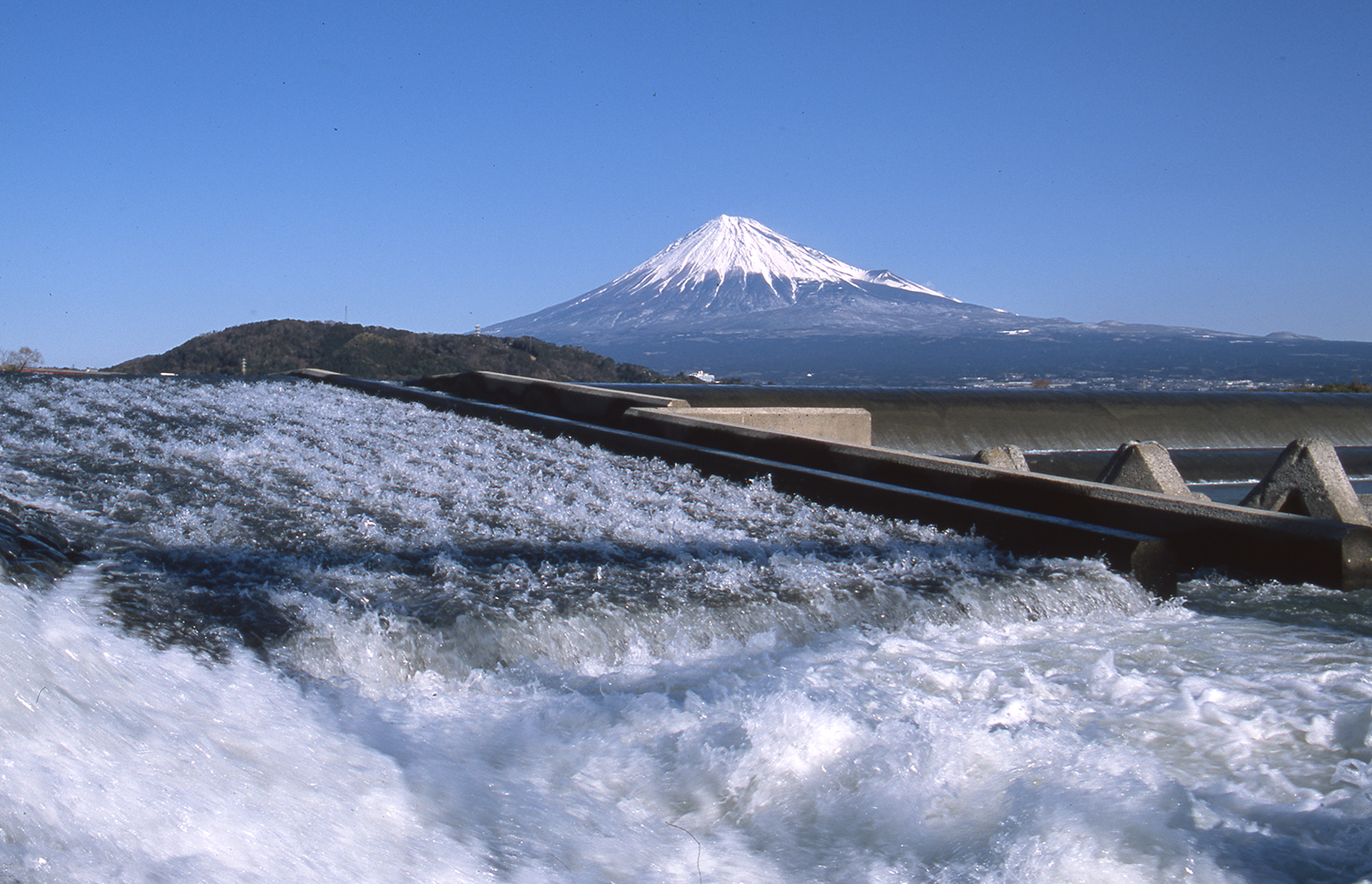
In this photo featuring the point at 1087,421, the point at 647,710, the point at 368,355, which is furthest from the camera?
the point at 368,355

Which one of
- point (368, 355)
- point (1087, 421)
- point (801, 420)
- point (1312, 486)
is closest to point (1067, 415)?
point (1087, 421)

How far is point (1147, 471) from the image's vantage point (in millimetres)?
7426

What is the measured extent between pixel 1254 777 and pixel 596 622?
2327mm

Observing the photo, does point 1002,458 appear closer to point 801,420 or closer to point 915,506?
point 915,506

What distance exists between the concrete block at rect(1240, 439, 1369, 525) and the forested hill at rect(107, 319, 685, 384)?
1675 cm

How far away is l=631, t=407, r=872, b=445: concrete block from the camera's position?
1012 cm

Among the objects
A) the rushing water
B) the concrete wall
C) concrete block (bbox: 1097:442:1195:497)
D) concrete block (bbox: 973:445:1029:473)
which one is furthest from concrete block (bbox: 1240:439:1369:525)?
the concrete wall

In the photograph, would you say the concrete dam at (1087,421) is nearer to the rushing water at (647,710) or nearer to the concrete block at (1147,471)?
the concrete block at (1147,471)

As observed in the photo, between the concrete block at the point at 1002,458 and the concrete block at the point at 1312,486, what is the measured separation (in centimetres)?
185

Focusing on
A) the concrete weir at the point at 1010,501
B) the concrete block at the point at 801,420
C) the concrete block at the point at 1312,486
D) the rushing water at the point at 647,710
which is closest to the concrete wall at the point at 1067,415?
the concrete block at the point at 801,420

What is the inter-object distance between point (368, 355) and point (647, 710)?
2557 cm

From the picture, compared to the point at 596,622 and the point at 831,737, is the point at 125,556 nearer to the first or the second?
the point at 596,622

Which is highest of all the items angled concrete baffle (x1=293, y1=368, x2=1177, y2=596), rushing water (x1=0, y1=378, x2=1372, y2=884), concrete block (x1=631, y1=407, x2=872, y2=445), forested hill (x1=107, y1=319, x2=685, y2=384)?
forested hill (x1=107, y1=319, x2=685, y2=384)

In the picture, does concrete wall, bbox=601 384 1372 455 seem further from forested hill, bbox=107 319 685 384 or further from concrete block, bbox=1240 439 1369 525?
forested hill, bbox=107 319 685 384
